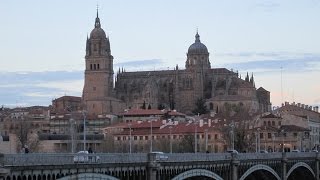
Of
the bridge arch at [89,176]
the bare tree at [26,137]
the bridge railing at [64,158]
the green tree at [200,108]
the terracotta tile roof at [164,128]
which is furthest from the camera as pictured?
the green tree at [200,108]

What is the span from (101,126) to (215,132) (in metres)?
37.0

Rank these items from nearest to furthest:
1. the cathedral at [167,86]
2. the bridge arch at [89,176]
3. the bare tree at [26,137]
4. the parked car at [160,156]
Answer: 1. the bridge arch at [89,176]
2. the parked car at [160,156]
3. the bare tree at [26,137]
4. the cathedral at [167,86]

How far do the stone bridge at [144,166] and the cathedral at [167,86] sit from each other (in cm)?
10902

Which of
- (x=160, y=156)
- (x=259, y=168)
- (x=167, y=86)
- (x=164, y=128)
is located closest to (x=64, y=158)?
(x=160, y=156)

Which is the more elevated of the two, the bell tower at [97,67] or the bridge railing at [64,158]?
the bell tower at [97,67]

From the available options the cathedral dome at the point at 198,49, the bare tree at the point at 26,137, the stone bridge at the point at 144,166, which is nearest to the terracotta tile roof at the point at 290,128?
the bare tree at the point at 26,137

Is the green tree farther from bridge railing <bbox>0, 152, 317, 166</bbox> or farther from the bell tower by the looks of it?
bridge railing <bbox>0, 152, 317, 166</bbox>

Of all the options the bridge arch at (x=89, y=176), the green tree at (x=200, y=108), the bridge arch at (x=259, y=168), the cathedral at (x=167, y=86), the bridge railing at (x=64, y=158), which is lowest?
the bridge arch at (x=259, y=168)

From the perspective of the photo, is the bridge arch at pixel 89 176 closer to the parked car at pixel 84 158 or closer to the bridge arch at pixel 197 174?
the parked car at pixel 84 158

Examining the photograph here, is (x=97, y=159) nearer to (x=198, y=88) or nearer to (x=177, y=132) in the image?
(x=177, y=132)

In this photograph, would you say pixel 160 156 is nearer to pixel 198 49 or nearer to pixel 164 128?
pixel 164 128

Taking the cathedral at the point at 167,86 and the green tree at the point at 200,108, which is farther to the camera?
the cathedral at the point at 167,86

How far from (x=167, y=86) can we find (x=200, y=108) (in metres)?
13.3

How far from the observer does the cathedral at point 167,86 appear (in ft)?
566
